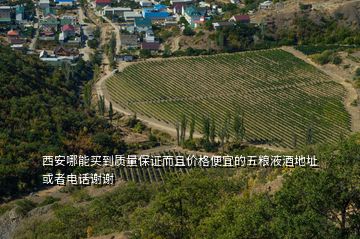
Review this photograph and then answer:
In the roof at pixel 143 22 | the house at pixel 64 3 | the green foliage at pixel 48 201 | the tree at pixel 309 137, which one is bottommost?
the green foliage at pixel 48 201

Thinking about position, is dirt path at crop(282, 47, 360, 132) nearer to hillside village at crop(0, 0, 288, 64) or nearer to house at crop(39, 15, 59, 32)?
hillside village at crop(0, 0, 288, 64)

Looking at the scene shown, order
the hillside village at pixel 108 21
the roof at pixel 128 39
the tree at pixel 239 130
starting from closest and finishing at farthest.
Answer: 1. the tree at pixel 239 130
2. the hillside village at pixel 108 21
3. the roof at pixel 128 39

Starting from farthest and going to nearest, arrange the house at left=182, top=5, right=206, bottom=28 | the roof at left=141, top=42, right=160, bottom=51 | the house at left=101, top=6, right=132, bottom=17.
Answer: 1. the house at left=101, top=6, right=132, bottom=17
2. the house at left=182, top=5, right=206, bottom=28
3. the roof at left=141, top=42, right=160, bottom=51

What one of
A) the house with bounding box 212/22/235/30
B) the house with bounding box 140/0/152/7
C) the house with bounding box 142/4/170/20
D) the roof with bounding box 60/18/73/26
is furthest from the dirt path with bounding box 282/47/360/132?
the roof with bounding box 60/18/73/26

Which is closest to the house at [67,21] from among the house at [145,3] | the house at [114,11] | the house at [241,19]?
the house at [114,11]

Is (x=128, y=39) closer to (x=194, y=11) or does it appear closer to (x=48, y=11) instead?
(x=194, y=11)

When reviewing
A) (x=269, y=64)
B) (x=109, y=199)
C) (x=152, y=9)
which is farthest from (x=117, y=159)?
(x=152, y=9)

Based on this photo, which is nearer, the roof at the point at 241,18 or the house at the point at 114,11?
the roof at the point at 241,18

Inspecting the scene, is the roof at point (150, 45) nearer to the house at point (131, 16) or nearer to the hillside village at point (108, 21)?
the hillside village at point (108, 21)
